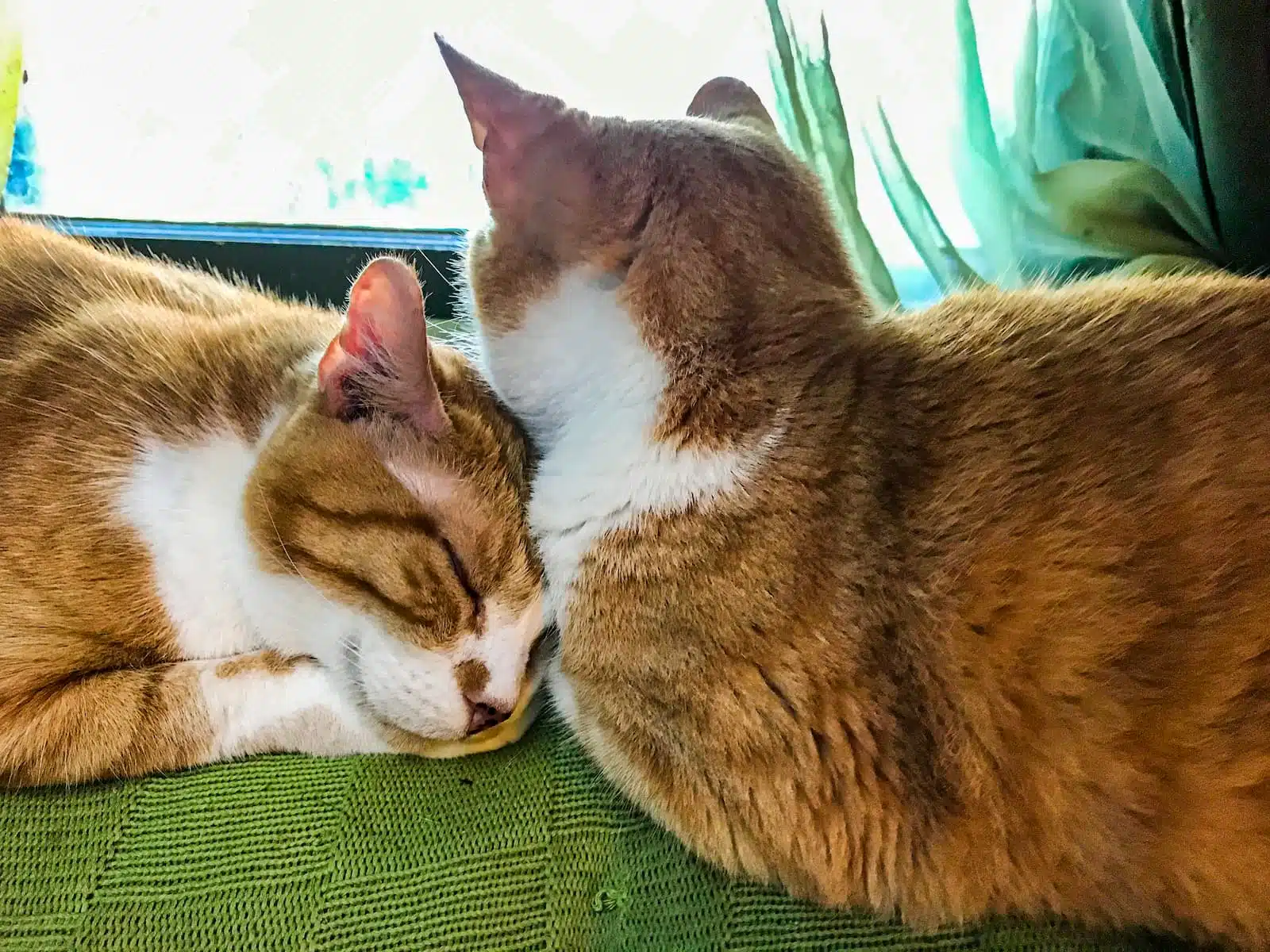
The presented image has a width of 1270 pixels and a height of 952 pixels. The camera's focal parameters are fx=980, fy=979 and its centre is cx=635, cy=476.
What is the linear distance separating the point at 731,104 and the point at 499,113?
0.42 meters

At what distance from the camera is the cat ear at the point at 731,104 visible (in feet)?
4.31

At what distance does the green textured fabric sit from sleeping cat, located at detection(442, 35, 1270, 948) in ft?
0.14

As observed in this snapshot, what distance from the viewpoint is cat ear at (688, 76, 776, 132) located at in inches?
51.7

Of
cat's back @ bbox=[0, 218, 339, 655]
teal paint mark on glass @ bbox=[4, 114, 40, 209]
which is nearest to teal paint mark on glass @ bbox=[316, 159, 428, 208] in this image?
teal paint mark on glass @ bbox=[4, 114, 40, 209]

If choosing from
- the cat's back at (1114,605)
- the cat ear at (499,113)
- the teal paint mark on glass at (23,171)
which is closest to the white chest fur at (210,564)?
the cat ear at (499,113)

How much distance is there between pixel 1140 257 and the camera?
5.04 feet

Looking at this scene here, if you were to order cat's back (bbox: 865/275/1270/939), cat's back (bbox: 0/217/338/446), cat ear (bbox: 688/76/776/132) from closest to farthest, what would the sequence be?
cat's back (bbox: 865/275/1270/939)
cat's back (bbox: 0/217/338/446)
cat ear (bbox: 688/76/776/132)

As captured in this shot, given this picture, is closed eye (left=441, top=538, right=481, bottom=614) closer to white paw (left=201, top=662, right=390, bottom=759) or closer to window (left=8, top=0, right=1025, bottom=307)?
white paw (left=201, top=662, right=390, bottom=759)

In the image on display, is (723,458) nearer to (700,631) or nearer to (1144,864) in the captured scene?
(700,631)

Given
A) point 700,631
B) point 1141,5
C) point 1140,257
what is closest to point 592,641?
point 700,631

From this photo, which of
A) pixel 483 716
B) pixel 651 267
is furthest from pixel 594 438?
pixel 483 716

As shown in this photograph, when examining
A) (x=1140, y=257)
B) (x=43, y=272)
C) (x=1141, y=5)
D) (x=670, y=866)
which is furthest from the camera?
(x=1140, y=257)

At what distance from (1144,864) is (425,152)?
165 cm

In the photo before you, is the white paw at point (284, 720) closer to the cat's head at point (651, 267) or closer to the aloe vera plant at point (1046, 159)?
the cat's head at point (651, 267)
